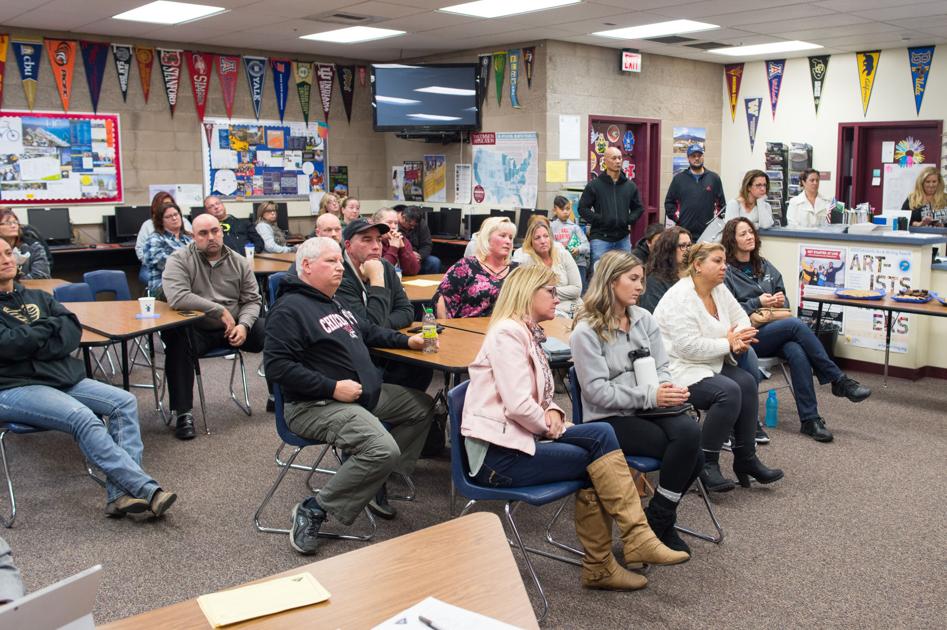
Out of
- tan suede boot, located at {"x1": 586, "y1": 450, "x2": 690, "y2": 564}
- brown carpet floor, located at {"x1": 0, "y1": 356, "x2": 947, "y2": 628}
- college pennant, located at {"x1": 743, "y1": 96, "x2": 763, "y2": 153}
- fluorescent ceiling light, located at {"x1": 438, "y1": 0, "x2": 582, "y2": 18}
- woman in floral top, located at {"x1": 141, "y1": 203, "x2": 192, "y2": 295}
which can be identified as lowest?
brown carpet floor, located at {"x1": 0, "y1": 356, "x2": 947, "y2": 628}

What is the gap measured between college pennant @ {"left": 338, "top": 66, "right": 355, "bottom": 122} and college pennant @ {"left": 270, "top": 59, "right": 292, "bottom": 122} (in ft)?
2.35

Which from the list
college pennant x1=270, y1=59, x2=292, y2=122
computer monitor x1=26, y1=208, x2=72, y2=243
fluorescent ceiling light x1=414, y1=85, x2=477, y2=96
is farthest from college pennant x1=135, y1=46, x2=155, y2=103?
fluorescent ceiling light x1=414, y1=85, x2=477, y2=96

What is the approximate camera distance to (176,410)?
5.16 m

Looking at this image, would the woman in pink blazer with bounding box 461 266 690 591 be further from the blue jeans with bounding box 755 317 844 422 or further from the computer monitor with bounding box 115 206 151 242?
the computer monitor with bounding box 115 206 151 242

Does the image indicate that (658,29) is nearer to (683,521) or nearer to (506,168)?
(506,168)

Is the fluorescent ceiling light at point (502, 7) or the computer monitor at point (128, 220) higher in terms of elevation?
the fluorescent ceiling light at point (502, 7)

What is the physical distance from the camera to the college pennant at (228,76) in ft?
32.0

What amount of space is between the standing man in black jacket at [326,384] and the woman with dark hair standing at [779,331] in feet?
8.65

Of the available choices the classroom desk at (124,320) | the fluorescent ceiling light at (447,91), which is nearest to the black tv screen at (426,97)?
the fluorescent ceiling light at (447,91)

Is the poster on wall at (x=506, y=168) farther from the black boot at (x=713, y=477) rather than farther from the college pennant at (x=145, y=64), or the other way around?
the black boot at (x=713, y=477)

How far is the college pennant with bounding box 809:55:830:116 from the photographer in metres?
10.4

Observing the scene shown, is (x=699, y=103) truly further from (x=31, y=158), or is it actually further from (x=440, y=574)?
(x=440, y=574)

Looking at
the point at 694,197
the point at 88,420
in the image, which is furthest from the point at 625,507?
the point at 694,197

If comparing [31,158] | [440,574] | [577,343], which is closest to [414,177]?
[31,158]
